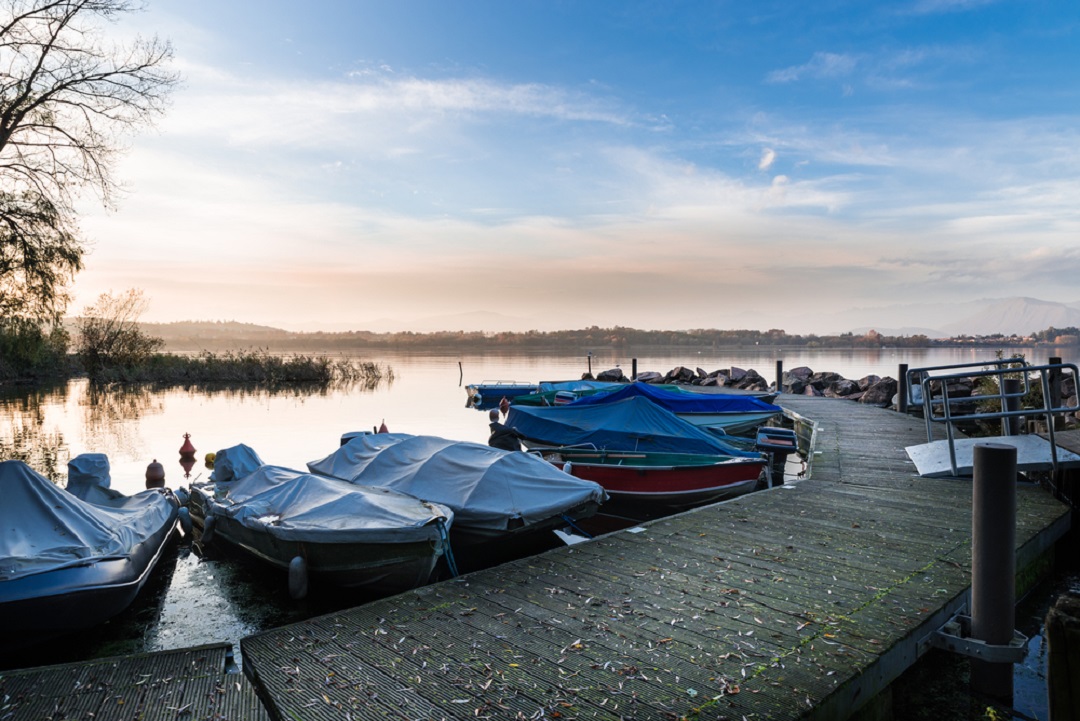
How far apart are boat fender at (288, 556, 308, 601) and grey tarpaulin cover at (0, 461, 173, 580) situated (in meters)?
1.80

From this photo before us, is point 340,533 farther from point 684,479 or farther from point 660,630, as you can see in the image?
point 684,479

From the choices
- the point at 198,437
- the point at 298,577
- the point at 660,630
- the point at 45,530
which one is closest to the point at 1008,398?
the point at 660,630

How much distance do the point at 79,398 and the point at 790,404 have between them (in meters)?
35.5

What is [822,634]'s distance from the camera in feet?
16.3

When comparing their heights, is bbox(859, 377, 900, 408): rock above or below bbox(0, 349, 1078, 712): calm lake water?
above

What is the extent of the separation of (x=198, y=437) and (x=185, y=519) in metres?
13.1

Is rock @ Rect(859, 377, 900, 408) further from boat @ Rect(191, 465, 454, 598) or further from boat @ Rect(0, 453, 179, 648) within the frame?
boat @ Rect(0, 453, 179, 648)

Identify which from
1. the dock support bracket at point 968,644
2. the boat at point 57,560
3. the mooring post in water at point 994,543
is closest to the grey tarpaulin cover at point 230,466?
the boat at point 57,560

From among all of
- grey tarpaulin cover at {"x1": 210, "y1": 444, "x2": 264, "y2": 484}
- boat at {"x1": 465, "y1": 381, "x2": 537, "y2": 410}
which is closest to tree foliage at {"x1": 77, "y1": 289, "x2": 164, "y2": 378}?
boat at {"x1": 465, "y1": 381, "x2": 537, "y2": 410}

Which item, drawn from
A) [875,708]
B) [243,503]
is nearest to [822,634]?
[875,708]

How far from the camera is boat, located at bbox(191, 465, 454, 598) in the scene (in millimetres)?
7098

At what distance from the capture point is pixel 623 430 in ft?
47.1

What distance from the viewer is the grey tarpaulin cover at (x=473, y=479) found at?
328 inches

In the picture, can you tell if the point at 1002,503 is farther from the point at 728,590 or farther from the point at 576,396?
the point at 576,396
